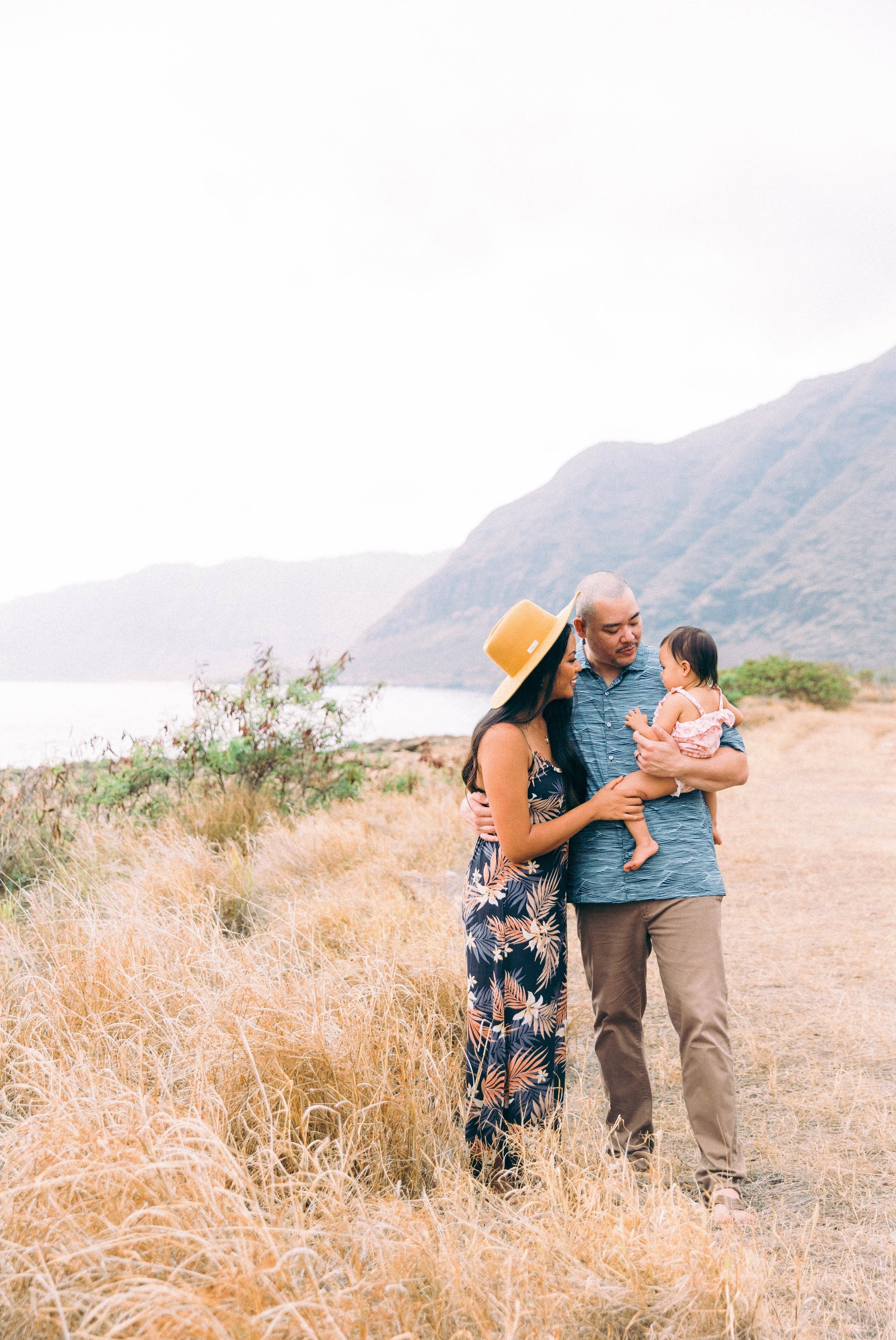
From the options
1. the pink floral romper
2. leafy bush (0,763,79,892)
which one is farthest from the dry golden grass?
the pink floral romper

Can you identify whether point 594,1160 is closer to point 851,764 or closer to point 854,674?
point 851,764

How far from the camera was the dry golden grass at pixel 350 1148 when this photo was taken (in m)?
1.79

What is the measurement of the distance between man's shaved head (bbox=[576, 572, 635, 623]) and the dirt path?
181cm

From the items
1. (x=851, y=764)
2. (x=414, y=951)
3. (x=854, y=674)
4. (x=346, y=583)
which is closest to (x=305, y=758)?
(x=414, y=951)

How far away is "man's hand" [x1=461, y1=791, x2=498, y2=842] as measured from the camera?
2732 mm

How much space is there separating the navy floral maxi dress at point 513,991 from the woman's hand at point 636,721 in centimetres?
34

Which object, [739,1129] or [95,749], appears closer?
[739,1129]

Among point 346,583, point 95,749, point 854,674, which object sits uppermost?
point 346,583

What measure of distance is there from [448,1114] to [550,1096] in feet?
1.22

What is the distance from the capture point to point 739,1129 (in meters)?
3.39

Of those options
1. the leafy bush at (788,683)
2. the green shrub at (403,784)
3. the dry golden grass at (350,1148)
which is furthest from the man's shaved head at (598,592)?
the leafy bush at (788,683)

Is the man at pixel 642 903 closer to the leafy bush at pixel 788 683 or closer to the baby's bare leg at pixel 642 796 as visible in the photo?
the baby's bare leg at pixel 642 796

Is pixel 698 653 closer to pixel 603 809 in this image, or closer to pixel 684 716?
pixel 684 716

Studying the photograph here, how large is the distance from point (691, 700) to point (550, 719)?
51 centimetres
